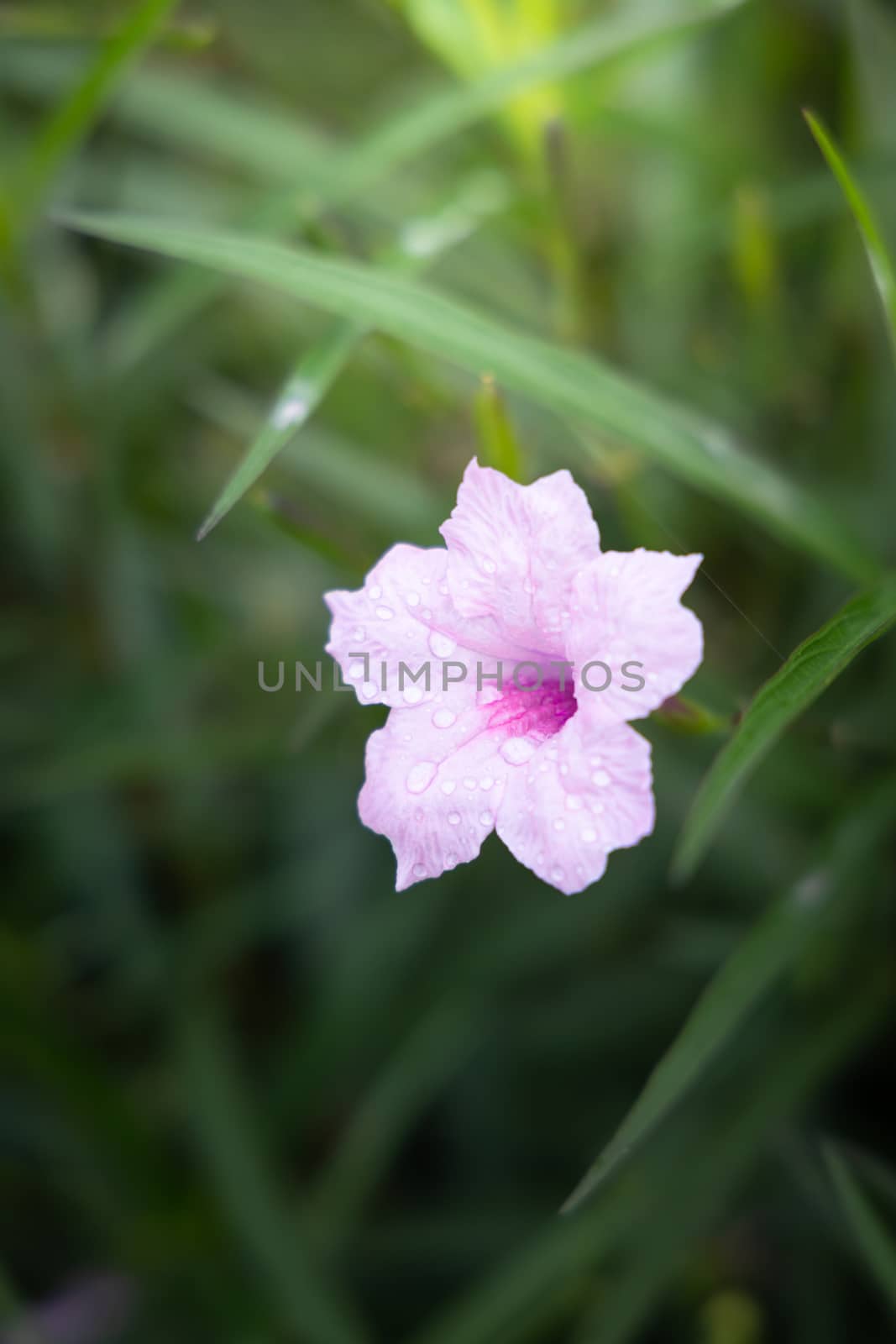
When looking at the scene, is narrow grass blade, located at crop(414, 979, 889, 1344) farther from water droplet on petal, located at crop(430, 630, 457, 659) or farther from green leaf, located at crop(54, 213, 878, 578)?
water droplet on petal, located at crop(430, 630, 457, 659)

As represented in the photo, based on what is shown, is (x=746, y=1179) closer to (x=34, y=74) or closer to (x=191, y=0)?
(x=34, y=74)

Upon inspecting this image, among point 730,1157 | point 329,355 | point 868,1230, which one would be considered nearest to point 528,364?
point 329,355

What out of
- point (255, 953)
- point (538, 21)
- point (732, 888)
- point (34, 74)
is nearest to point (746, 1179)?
point (732, 888)

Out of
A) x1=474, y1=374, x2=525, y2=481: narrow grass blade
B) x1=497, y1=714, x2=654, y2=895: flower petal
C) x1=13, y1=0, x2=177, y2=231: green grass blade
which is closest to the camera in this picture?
x1=497, y1=714, x2=654, y2=895: flower petal

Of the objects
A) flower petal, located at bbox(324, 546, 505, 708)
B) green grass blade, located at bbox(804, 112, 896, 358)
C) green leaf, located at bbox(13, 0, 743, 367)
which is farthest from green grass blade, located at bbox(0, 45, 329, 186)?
flower petal, located at bbox(324, 546, 505, 708)

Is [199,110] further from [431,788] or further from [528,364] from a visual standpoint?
[431,788]

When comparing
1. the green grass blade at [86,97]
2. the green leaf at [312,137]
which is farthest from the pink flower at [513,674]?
the green grass blade at [86,97]
